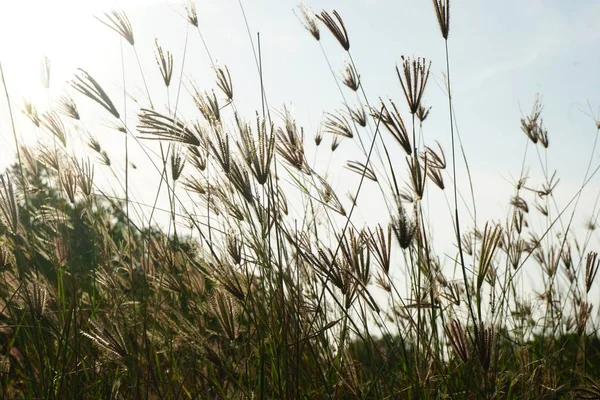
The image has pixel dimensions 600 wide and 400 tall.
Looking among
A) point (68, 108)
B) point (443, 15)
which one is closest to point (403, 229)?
point (443, 15)

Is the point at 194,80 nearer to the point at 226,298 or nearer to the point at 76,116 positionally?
the point at 76,116

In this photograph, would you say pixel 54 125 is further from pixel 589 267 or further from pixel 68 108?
pixel 589 267

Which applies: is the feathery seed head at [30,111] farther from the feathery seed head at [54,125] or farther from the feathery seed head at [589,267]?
the feathery seed head at [589,267]

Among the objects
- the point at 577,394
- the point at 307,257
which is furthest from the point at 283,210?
the point at 577,394

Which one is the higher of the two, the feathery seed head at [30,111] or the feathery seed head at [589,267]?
the feathery seed head at [30,111]

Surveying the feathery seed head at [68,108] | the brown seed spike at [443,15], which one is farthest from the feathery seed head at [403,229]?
the feathery seed head at [68,108]

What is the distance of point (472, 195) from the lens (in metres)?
2.32

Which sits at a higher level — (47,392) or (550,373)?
(47,392)

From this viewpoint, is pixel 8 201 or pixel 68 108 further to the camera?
pixel 68 108

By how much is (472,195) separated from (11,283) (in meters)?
1.60

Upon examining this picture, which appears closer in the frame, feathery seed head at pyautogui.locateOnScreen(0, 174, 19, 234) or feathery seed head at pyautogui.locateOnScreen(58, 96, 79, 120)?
feathery seed head at pyautogui.locateOnScreen(0, 174, 19, 234)

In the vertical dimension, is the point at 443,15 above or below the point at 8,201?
above

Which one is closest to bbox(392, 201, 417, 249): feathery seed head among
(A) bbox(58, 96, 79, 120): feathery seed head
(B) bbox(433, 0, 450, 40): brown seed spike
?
(B) bbox(433, 0, 450, 40): brown seed spike

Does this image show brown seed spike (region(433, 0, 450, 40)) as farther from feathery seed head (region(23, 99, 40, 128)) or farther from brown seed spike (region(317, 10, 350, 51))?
feathery seed head (region(23, 99, 40, 128))
